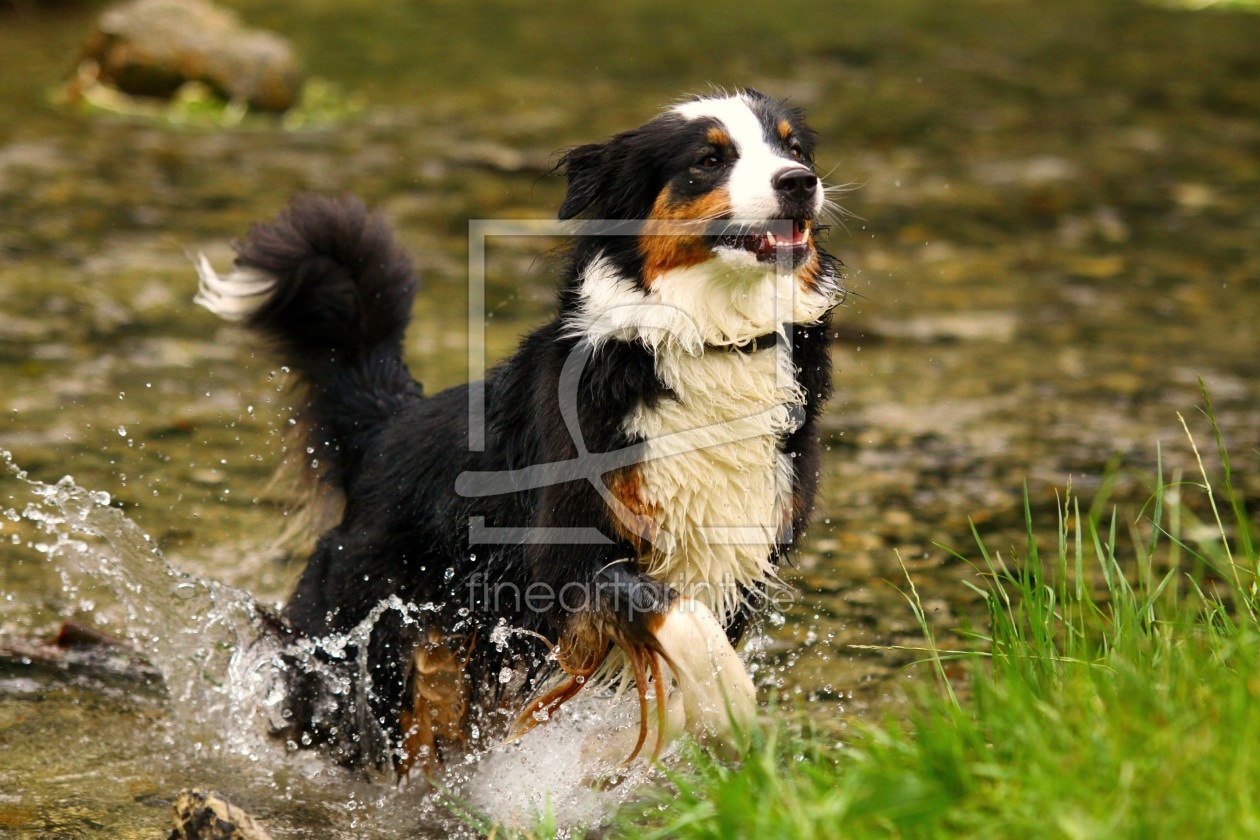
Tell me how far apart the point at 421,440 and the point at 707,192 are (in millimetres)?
1102

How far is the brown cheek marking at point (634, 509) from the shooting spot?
10.8 feet

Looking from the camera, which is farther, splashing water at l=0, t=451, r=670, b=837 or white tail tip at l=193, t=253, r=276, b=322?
white tail tip at l=193, t=253, r=276, b=322

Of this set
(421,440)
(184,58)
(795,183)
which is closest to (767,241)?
(795,183)

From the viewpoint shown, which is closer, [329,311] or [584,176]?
[584,176]

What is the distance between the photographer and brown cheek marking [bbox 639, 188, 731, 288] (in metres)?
3.38

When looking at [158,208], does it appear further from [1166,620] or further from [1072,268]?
[1166,620]

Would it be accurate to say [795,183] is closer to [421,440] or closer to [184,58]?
[421,440]

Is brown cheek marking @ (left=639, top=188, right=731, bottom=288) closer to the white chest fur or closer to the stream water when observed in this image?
the white chest fur

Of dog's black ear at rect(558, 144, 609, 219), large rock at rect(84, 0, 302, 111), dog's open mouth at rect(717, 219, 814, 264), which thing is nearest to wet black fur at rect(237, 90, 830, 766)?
dog's black ear at rect(558, 144, 609, 219)

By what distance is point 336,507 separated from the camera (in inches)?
165

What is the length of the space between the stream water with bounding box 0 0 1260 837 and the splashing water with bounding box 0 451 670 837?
1 cm

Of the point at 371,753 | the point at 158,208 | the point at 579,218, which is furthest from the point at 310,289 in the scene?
the point at 158,208

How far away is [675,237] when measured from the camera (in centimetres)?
340

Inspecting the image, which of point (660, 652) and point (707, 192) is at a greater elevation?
point (707, 192)
